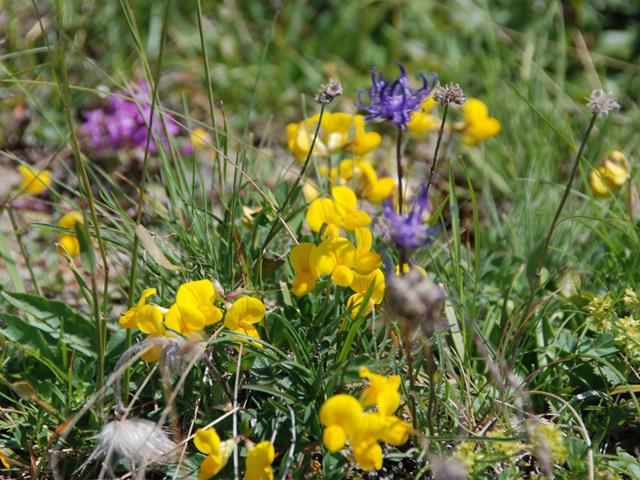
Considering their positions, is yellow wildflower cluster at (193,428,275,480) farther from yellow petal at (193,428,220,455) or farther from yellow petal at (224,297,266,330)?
yellow petal at (224,297,266,330)

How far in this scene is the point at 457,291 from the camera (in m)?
2.12

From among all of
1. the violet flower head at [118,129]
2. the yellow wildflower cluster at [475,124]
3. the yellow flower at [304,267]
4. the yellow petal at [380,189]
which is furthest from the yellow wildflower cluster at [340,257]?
the violet flower head at [118,129]

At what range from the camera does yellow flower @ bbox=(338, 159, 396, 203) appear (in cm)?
235

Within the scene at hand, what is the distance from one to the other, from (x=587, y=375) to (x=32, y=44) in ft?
9.01

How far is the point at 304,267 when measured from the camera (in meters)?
1.80

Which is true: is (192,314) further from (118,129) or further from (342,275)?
(118,129)

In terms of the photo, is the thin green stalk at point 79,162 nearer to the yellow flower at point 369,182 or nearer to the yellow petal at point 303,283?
the yellow petal at point 303,283

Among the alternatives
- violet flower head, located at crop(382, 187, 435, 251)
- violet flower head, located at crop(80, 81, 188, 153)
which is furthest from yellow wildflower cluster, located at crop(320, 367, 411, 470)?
violet flower head, located at crop(80, 81, 188, 153)

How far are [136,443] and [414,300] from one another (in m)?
0.67

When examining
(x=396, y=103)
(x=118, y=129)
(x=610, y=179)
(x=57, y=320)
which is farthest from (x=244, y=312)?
(x=118, y=129)

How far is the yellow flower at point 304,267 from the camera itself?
70.0 inches

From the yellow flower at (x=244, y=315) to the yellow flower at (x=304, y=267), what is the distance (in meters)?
0.12

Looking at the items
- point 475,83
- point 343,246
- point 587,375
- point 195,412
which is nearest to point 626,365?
point 587,375

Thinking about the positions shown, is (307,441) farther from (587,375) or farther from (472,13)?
(472,13)
